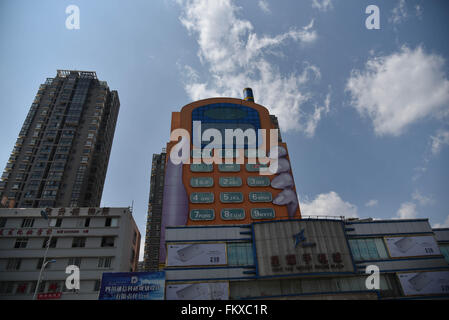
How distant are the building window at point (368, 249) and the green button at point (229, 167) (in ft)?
65.6

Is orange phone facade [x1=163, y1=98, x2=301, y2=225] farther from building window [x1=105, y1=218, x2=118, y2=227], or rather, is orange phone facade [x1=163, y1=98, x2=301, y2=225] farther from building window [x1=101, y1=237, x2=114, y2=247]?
building window [x1=101, y1=237, x2=114, y2=247]

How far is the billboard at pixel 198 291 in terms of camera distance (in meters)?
30.6

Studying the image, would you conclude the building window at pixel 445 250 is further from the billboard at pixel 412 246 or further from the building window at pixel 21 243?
the building window at pixel 21 243

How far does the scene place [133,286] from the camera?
3022 centimetres

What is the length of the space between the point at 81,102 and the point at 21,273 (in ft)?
192

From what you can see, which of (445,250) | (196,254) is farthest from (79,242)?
(445,250)

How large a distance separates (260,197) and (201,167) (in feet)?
36.0

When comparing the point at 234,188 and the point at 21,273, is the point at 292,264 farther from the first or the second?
the point at 21,273

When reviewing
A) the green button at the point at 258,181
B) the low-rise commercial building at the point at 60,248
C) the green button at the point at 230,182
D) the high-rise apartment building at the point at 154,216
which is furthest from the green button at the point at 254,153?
the high-rise apartment building at the point at 154,216

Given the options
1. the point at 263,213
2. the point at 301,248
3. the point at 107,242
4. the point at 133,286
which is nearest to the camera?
the point at 133,286

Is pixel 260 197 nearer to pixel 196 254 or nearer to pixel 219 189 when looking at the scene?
pixel 219 189

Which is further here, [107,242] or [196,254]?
[107,242]

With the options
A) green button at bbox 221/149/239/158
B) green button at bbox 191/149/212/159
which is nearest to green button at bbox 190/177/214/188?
green button at bbox 191/149/212/159

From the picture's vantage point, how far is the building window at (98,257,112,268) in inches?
1572
